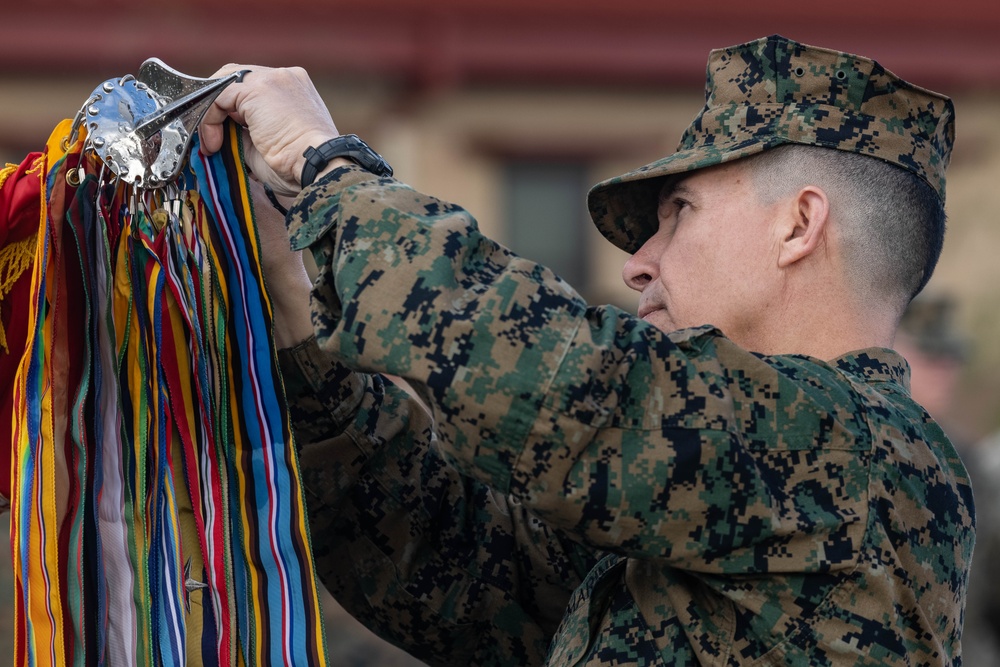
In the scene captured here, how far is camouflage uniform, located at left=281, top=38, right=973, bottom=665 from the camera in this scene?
5.70ft

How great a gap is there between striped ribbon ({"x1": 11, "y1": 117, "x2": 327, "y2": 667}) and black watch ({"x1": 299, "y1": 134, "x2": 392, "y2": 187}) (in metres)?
0.17

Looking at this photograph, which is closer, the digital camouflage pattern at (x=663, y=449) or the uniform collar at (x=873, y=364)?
the digital camouflage pattern at (x=663, y=449)

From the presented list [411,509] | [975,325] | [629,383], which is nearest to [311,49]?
[975,325]

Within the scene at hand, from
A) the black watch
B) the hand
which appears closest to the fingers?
the hand

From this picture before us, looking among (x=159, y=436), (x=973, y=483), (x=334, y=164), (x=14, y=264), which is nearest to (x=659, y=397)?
(x=334, y=164)

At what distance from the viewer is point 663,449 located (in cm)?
176

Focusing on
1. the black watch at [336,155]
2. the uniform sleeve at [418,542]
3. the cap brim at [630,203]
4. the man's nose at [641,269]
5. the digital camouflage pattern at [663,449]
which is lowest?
the uniform sleeve at [418,542]

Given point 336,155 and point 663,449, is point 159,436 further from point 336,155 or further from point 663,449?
point 663,449

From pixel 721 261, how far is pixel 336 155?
62 centimetres

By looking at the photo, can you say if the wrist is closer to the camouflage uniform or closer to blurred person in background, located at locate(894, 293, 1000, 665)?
the camouflage uniform

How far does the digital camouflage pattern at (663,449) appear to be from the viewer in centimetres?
174

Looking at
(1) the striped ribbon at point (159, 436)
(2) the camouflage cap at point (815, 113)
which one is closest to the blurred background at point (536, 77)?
(2) the camouflage cap at point (815, 113)

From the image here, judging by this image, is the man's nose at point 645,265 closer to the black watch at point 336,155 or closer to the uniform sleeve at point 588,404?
the uniform sleeve at point 588,404

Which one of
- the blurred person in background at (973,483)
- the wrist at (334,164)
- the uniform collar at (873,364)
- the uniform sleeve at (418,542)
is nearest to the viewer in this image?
the wrist at (334,164)
